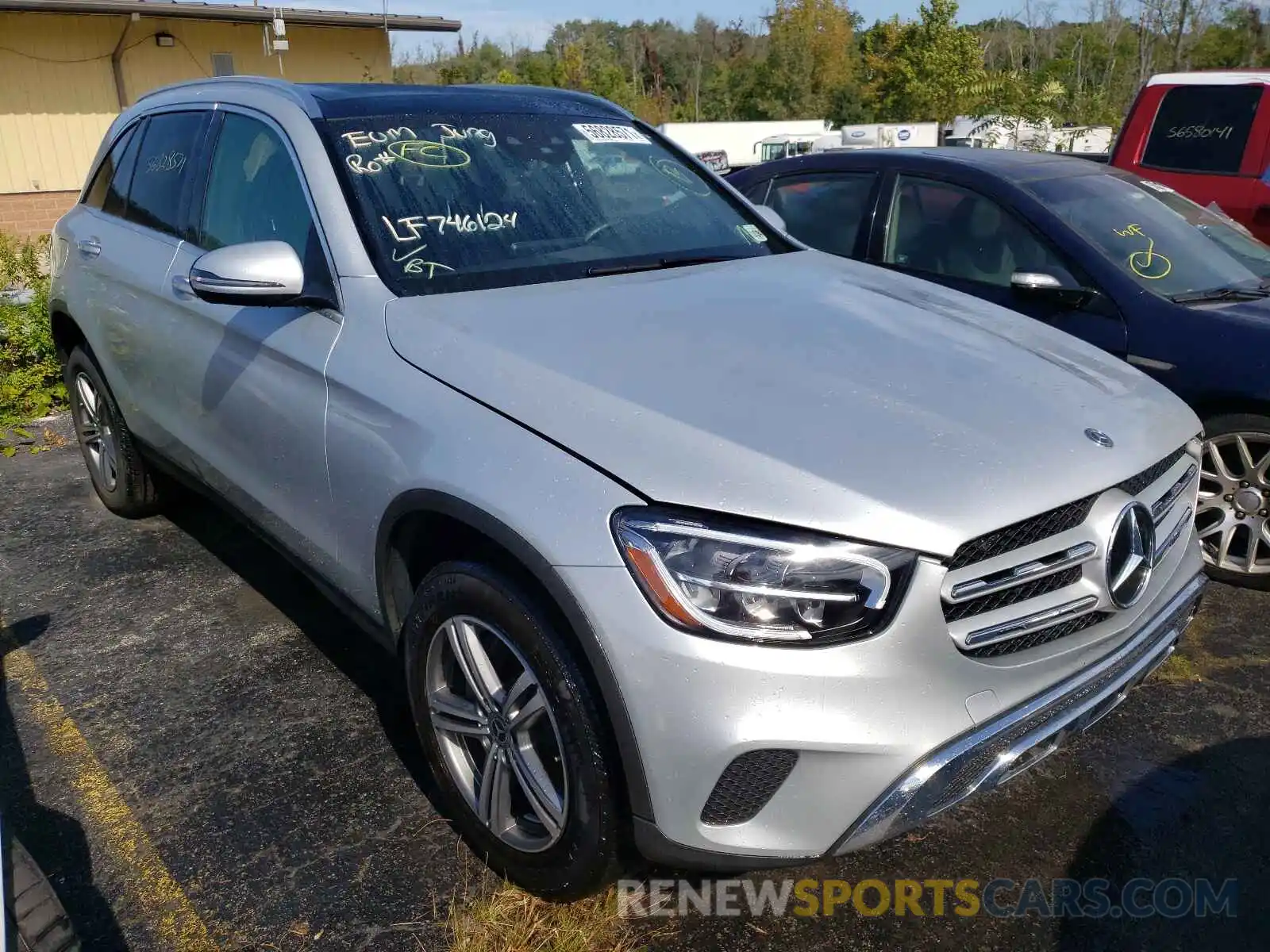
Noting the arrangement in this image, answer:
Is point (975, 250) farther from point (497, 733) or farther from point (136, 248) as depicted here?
point (136, 248)

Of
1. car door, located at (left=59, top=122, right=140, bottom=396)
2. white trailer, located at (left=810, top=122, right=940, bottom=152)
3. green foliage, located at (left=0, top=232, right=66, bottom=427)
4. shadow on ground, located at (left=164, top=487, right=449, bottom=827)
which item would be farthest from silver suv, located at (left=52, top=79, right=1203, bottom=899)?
white trailer, located at (left=810, top=122, right=940, bottom=152)

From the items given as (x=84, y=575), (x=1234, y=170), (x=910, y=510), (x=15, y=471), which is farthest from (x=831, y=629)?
(x=1234, y=170)

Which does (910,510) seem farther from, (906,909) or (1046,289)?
(1046,289)

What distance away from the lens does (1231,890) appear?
2.47m

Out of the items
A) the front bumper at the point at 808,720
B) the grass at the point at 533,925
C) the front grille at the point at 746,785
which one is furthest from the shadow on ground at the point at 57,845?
the front grille at the point at 746,785

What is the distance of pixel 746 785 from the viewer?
192 centimetres

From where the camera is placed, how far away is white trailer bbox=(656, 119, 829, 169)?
34.9 m

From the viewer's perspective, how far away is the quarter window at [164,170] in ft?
12.1

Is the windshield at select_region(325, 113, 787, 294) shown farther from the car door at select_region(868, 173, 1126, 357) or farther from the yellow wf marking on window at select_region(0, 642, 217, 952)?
the yellow wf marking on window at select_region(0, 642, 217, 952)

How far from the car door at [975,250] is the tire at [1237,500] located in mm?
504

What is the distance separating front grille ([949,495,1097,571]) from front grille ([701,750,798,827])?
48 centimetres

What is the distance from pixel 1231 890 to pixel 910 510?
4.61 feet

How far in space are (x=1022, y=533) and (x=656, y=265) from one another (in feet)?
4.76

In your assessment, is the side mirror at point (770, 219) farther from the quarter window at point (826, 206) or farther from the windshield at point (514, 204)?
the quarter window at point (826, 206)
